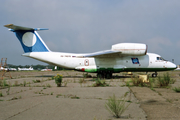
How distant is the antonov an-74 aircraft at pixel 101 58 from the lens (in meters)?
16.7

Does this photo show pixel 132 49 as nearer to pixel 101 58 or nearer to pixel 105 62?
pixel 105 62

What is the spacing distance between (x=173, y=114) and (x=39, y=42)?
1708 centimetres

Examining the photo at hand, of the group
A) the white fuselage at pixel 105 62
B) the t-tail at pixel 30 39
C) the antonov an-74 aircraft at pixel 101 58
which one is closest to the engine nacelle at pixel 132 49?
the antonov an-74 aircraft at pixel 101 58

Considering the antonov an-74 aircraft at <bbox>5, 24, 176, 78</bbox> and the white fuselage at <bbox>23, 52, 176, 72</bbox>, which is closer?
the antonov an-74 aircraft at <bbox>5, 24, 176, 78</bbox>

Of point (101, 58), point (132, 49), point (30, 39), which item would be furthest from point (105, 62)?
point (30, 39)

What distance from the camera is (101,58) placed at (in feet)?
57.9

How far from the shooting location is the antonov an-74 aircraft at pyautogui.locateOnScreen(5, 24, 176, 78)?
1666 centimetres

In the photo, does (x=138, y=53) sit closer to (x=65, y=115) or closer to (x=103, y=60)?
(x=103, y=60)

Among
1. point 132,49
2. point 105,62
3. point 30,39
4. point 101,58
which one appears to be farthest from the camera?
point 30,39

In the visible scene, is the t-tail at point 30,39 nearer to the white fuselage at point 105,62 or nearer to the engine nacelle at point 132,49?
the white fuselage at point 105,62

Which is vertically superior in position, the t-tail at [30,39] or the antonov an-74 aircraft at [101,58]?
the t-tail at [30,39]

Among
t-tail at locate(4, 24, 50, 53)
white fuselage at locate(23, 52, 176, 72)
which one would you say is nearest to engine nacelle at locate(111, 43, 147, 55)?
white fuselage at locate(23, 52, 176, 72)

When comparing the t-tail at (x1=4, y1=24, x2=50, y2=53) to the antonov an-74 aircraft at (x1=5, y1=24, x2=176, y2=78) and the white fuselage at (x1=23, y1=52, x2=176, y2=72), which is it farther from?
the white fuselage at (x1=23, y1=52, x2=176, y2=72)

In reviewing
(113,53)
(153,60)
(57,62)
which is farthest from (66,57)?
(153,60)
